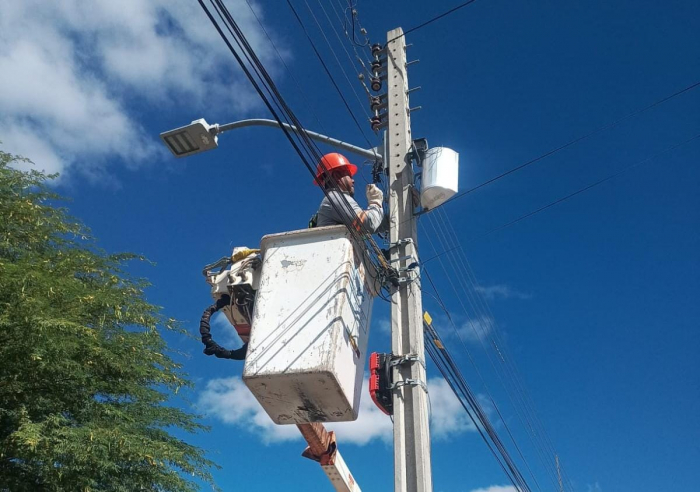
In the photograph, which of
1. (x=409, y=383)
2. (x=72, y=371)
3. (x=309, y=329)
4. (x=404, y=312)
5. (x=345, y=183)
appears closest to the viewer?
(x=309, y=329)

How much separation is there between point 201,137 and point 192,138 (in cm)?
10

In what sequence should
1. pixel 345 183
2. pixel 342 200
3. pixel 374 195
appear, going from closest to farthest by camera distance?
1. pixel 342 200
2. pixel 374 195
3. pixel 345 183

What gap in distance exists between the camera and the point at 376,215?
534 cm

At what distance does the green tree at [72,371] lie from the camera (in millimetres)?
7258

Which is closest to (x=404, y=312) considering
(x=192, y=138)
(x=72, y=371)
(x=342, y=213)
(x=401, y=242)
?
(x=401, y=242)

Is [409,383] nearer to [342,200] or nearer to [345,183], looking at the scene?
[342,200]

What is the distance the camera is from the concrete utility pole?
452cm

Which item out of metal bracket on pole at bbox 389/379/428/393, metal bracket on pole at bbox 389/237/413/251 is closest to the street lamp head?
metal bracket on pole at bbox 389/237/413/251

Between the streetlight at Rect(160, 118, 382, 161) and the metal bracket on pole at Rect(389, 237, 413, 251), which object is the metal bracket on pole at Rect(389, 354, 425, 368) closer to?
the metal bracket on pole at Rect(389, 237, 413, 251)

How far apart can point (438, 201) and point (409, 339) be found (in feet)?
4.65

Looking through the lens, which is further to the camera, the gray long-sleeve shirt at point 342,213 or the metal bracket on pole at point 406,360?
the gray long-sleeve shirt at point 342,213

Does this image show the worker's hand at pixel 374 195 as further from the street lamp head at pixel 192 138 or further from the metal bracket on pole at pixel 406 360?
the street lamp head at pixel 192 138

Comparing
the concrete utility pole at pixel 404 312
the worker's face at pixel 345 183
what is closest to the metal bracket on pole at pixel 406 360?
the concrete utility pole at pixel 404 312

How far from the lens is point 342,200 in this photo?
5.20 m
